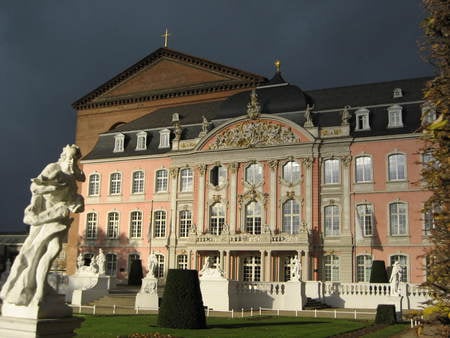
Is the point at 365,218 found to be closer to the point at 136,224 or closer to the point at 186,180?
the point at 186,180

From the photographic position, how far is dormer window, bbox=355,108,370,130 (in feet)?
116

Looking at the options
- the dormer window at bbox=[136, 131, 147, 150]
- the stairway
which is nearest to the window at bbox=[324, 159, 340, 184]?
the stairway

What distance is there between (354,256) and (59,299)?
28.3 m

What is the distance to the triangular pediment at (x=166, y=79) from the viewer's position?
4619 centimetres

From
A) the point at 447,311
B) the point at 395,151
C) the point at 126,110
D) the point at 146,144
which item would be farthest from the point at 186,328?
the point at 126,110

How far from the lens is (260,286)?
2648 centimetres

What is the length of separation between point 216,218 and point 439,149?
30.1 meters

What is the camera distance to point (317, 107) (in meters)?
37.4

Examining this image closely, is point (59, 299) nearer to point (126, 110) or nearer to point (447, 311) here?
point (447, 311)

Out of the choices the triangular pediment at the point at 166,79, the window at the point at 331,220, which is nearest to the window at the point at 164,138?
the triangular pediment at the point at 166,79

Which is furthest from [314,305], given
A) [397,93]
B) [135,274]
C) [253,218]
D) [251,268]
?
[397,93]

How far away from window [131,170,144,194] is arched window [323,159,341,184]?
13.8m

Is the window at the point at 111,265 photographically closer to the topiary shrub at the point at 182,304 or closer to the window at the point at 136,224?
the window at the point at 136,224

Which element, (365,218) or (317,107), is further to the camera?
(317,107)
